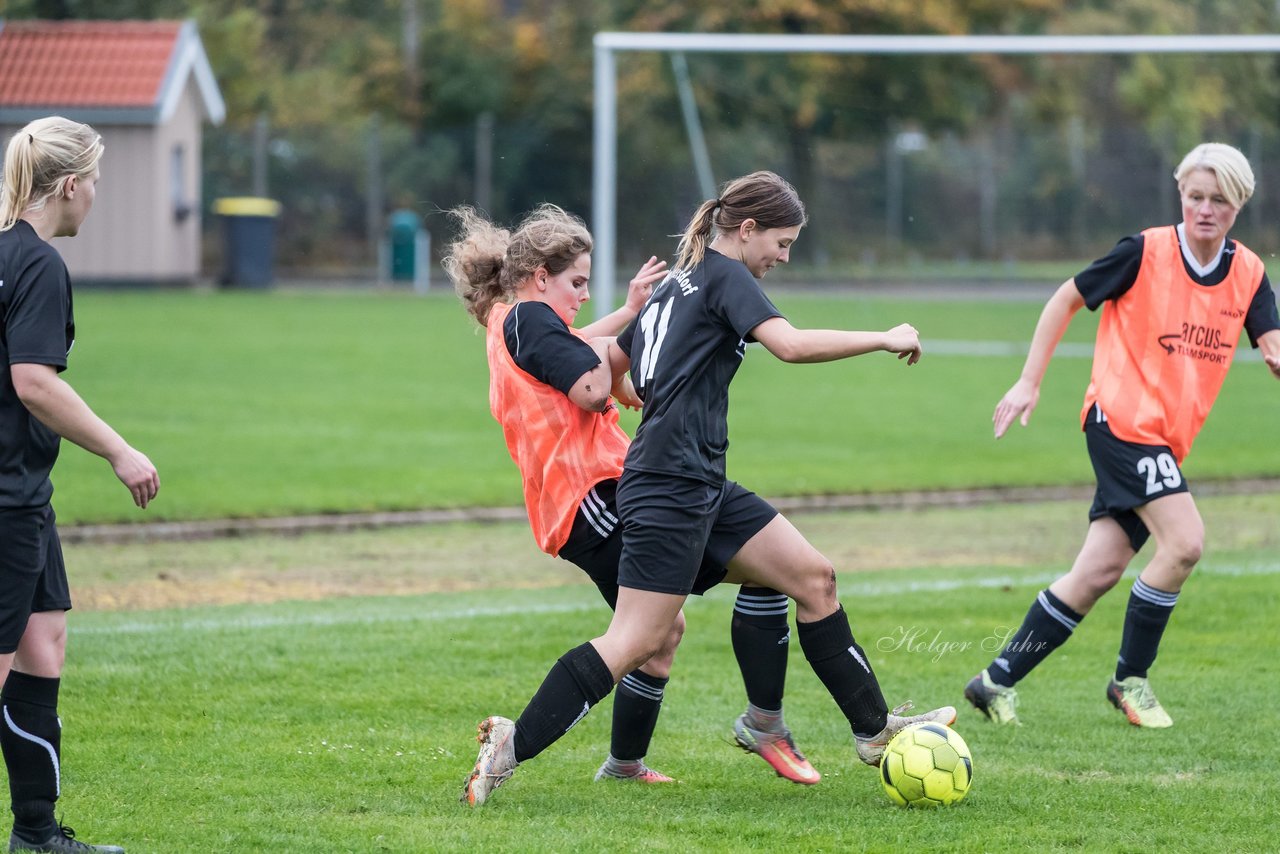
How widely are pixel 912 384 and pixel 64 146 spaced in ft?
50.6

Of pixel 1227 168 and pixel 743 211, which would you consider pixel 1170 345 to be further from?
pixel 743 211

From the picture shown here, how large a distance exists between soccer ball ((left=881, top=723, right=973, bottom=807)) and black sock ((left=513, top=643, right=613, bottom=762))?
861 millimetres

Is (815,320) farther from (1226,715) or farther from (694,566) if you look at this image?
(694,566)

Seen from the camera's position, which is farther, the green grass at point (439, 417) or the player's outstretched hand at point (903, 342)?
the green grass at point (439, 417)

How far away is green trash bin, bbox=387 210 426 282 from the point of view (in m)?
33.1

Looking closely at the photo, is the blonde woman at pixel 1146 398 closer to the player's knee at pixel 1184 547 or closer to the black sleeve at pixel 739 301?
the player's knee at pixel 1184 547

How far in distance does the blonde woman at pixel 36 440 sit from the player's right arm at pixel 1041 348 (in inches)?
115

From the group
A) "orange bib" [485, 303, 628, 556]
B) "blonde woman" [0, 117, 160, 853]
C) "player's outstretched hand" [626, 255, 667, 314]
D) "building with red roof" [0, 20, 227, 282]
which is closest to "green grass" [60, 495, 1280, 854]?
"blonde woman" [0, 117, 160, 853]

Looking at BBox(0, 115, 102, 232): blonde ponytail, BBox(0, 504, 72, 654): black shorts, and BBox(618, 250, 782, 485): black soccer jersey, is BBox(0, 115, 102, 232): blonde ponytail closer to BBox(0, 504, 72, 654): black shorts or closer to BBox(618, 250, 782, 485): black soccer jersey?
BBox(0, 504, 72, 654): black shorts

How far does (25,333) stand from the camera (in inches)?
146

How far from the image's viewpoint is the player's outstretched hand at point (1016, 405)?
537 cm

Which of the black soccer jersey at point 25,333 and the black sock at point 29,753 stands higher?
the black soccer jersey at point 25,333

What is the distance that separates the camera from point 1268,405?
16.4 meters

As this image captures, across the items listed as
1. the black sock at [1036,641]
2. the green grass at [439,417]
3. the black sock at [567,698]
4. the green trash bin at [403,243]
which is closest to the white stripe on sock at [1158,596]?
the black sock at [1036,641]
